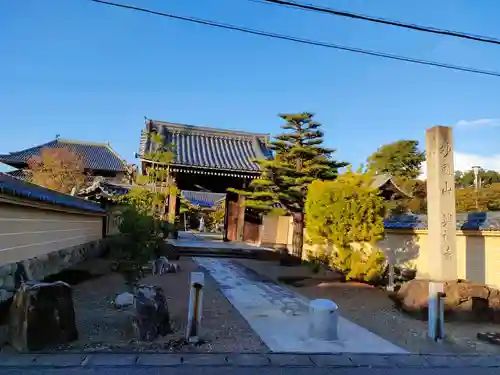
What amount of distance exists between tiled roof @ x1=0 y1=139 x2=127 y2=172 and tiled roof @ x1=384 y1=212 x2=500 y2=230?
1086 inches

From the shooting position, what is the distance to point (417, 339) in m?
5.67

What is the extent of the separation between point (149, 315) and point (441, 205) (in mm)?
5661

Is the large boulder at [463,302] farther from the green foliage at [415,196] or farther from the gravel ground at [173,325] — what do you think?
the green foliage at [415,196]

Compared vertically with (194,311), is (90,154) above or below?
above

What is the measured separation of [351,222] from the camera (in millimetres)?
9086

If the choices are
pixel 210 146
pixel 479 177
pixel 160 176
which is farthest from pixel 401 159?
pixel 160 176

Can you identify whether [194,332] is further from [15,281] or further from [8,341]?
[15,281]

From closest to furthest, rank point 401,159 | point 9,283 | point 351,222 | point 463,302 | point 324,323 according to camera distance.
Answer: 1. point 324,323
2. point 9,283
3. point 463,302
4. point 351,222
5. point 401,159

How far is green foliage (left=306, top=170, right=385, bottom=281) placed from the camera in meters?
9.03

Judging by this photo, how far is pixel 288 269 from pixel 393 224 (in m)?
3.54

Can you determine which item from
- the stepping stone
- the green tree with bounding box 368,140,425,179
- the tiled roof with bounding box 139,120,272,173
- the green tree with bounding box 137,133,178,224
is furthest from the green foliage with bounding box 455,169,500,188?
the stepping stone

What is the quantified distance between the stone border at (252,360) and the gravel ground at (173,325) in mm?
220

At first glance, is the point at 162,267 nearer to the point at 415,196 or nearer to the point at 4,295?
the point at 4,295

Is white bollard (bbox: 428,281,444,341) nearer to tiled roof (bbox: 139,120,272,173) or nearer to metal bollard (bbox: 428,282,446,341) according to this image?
metal bollard (bbox: 428,282,446,341)
